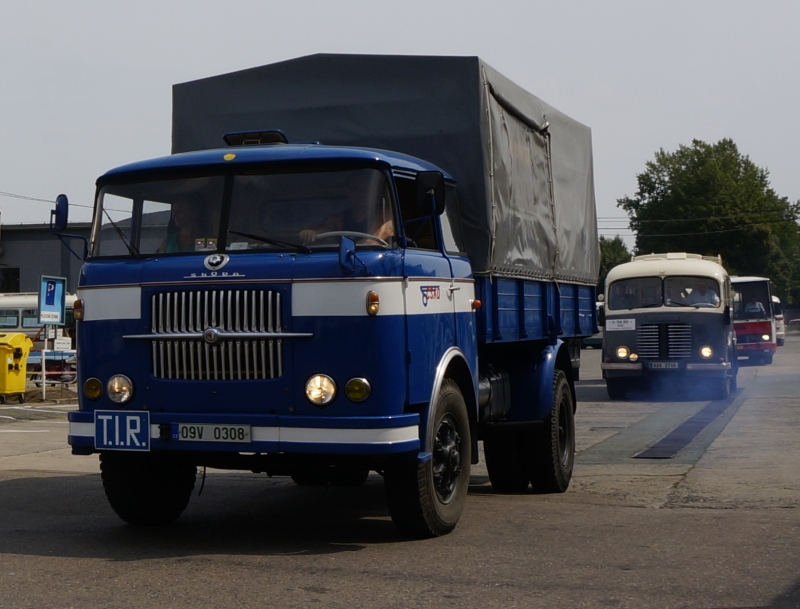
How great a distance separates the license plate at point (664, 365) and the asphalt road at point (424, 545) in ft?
35.0

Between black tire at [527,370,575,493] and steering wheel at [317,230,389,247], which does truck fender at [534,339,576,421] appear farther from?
steering wheel at [317,230,389,247]

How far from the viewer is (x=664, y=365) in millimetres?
23000

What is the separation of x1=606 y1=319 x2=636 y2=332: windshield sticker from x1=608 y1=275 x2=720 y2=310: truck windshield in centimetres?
32

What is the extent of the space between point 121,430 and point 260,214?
151 centimetres

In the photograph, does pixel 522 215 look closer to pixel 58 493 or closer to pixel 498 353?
pixel 498 353

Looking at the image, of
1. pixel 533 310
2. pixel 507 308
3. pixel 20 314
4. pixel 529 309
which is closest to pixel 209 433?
pixel 507 308

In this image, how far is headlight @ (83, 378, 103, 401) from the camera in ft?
23.5

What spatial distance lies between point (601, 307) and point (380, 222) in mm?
18286

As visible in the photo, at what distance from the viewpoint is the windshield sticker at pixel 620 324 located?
23.4m

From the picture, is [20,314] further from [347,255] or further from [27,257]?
[347,255]

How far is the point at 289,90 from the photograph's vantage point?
9.35m

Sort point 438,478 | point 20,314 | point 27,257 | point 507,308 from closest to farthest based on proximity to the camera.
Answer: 1. point 438,478
2. point 507,308
3. point 20,314
4. point 27,257

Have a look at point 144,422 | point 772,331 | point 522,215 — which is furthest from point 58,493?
point 772,331

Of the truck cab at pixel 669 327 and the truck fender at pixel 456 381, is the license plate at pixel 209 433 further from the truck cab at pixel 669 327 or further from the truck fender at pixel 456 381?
the truck cab at pixel 669 327
